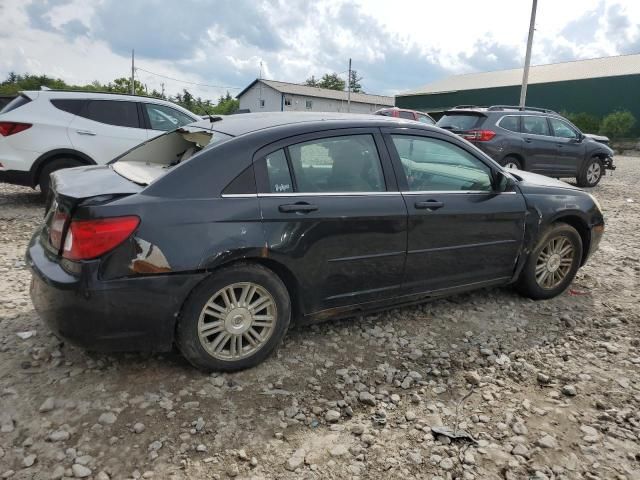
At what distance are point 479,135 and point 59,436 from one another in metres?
9.26

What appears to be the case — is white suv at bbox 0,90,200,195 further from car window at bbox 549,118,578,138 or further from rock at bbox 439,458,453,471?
car window at bbox 549,118,578,138

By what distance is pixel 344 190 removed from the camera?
3.19 m

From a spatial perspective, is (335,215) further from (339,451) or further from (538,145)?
(538,145)

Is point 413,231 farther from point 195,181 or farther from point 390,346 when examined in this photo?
point 195,181

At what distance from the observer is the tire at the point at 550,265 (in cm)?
416

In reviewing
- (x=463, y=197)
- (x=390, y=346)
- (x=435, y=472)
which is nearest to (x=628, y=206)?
(x=463, y=197)

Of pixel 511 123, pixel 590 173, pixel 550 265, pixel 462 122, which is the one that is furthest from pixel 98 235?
pixel 590 173

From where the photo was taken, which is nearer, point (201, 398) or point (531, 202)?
point (201, 398)

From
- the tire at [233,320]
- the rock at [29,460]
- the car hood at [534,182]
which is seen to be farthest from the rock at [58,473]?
the car hood at [534,182]

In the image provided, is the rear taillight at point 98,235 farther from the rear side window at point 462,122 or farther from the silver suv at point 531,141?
the rear side window at point 462,122

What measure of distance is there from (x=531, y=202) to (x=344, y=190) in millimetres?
1790

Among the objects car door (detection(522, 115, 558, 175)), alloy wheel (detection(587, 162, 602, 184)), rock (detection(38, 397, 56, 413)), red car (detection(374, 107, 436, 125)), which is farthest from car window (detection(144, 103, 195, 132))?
red car (detection(374, 107, 436, 125))

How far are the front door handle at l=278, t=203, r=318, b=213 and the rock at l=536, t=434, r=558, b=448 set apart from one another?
1.79 metres

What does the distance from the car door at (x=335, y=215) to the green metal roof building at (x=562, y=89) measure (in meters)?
35.4
